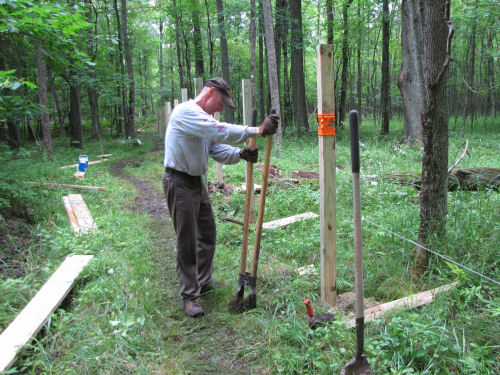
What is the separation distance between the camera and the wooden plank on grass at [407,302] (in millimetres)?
2776

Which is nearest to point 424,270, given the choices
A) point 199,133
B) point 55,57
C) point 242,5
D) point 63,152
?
point 199,133

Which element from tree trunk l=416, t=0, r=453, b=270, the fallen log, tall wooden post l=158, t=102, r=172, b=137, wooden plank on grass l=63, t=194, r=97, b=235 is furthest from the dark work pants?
tall wooden post l=158, t=102, r=172, b=137

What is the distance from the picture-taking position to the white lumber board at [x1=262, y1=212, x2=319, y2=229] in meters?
5.25

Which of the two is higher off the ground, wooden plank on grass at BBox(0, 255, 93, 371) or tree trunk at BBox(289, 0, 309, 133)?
tree trunk at BBox(289, 0, 309, 133)

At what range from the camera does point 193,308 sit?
335cm

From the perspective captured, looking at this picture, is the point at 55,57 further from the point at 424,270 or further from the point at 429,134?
the point at 424,270

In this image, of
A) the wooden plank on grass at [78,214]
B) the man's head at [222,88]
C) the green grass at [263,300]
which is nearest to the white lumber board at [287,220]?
the green grass at [263,300]

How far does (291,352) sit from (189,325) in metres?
1.08

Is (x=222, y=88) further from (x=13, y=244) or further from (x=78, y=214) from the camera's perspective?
(x=78, y=214)

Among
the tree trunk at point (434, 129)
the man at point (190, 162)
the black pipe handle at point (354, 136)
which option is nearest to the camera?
the black pipe handle at point (354, 136)

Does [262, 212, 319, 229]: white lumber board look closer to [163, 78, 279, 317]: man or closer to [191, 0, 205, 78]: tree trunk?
[163, 78, 279, 317]: man

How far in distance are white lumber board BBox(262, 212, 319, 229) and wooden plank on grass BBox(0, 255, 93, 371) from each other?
8.23 ft

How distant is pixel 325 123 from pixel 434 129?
1.20 metres

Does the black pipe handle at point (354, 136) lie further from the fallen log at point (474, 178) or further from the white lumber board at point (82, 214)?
the white lumber board at point (82, 214)
